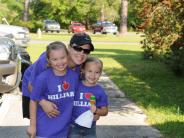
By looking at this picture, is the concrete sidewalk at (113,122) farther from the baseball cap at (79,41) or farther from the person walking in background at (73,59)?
the baseball cap at (79,41)

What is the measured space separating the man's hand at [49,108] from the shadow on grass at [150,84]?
16.9 feet

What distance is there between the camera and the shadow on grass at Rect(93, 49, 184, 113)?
33.4ft

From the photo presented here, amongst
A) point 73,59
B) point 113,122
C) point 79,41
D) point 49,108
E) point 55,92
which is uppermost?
point 79,41

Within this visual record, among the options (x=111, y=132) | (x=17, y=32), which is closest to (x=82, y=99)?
(x=111, y=132)

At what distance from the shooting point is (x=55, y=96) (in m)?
4.16

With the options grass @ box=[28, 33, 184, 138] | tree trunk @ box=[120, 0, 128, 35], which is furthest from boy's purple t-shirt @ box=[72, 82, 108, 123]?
tree trunk @ box=[120, 0, 128, 35]

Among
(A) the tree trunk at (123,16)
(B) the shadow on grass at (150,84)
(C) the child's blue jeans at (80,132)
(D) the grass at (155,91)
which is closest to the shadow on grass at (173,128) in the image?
(D) the grass at (155,91)

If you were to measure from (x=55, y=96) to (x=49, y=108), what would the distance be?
0.10 metres

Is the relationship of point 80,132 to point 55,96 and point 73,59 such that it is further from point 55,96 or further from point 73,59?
point 73,59

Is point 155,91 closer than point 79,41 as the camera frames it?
No

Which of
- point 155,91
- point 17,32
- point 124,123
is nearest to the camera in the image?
point 124,123

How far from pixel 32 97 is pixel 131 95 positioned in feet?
22.7

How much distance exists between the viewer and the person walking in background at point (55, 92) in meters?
4.11

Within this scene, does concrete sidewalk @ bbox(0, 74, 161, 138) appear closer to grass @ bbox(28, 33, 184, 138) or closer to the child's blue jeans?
grass @ bbox(28, 33, 184, 138)
